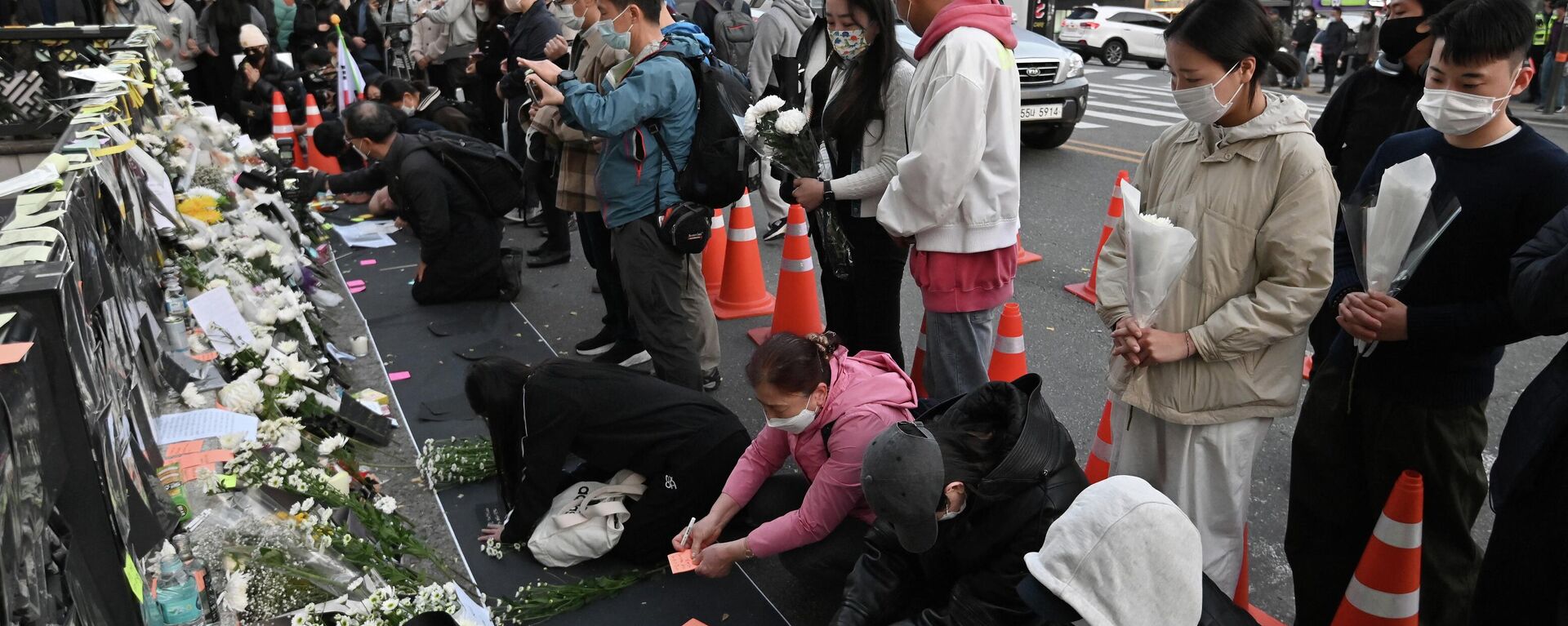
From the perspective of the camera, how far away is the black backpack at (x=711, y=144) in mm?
4207

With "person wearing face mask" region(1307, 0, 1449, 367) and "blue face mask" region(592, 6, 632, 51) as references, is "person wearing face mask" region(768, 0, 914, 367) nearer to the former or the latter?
"blue face mask" region(592, 6, 632, 51)

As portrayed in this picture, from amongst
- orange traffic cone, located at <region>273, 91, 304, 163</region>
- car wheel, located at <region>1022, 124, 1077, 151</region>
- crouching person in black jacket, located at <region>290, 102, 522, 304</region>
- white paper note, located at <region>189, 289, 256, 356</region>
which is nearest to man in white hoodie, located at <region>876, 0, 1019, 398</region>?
white paper note, located at <region>189, 289, 256, 356</region>

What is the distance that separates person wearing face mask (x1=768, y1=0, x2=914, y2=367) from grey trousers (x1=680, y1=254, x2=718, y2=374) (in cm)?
62

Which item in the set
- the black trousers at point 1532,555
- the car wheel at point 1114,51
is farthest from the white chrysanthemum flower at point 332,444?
the car wheel at point 1114,51

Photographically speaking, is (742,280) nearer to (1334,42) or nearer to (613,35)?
(613,35)

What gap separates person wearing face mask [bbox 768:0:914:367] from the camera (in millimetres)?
3662

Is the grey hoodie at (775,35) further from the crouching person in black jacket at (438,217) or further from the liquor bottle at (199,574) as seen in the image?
the liquor bottle at (199,574)

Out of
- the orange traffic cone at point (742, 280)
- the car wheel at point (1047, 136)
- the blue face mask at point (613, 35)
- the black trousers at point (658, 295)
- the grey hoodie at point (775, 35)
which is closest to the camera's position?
the blue face mask at point (613, 35)

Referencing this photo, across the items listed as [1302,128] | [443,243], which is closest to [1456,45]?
[1302,128]

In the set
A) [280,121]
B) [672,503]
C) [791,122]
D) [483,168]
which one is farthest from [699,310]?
[280,121]

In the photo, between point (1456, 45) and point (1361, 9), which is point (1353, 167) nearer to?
point (1456, 45)

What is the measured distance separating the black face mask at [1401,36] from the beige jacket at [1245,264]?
1.29m

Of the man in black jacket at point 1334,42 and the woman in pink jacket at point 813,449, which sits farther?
the man in black jacket at point 1334,42

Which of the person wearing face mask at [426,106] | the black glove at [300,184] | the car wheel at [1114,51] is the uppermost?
the person wearing face mask at [426,106]
